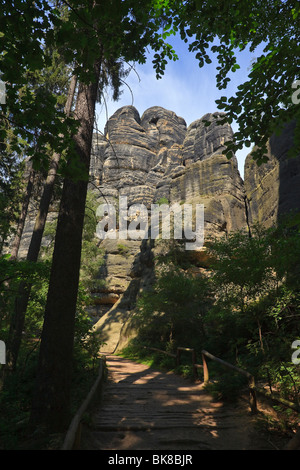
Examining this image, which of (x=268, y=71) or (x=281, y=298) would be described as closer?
(x=268, y=71)

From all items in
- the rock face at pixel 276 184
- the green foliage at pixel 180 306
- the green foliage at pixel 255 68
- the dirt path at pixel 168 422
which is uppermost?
the rock face at pixel 276 184

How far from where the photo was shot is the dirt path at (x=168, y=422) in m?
4.11

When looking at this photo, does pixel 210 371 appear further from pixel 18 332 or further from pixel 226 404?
pixel 18 332

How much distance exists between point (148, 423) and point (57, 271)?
3.15 m

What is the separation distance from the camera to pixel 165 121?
224 feet

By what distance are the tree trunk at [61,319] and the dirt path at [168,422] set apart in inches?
27.7

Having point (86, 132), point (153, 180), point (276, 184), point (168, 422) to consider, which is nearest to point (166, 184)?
point (153, 180)

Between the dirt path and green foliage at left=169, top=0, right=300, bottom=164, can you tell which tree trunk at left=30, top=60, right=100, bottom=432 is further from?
green foliage at left=169, top=0, right=300, bottom=164

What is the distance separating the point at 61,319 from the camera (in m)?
4.38

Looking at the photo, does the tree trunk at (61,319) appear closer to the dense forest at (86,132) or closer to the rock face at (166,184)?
the dense forest at (86,132)

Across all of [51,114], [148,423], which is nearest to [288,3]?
[51,114]

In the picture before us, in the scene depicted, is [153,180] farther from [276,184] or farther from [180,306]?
[180,306]

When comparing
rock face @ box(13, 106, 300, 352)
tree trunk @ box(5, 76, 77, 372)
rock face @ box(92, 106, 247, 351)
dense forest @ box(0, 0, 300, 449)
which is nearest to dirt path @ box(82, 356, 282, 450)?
dense forest @ box(0, 0, 300, 449)

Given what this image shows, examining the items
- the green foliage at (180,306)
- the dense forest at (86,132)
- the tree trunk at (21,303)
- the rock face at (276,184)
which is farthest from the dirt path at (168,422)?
the rock face at (276,184)
